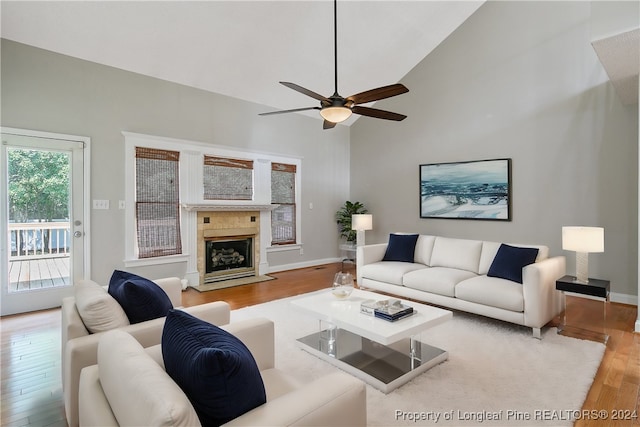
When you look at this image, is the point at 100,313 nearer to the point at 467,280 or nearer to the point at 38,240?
the point at 38,240

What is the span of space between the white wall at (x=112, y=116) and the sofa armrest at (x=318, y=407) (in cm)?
431

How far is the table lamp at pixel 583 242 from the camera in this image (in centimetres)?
330

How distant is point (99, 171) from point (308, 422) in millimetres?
4545

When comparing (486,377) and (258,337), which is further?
(486,377)

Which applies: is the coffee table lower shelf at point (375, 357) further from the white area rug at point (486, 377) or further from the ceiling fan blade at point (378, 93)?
the ceiling fan blade at point (378, 93)

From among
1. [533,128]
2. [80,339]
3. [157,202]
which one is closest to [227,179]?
[157,202]

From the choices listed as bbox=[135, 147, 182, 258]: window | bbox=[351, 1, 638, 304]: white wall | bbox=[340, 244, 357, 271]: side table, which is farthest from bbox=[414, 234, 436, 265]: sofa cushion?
bbox=[135, 147, 182, 258]: window

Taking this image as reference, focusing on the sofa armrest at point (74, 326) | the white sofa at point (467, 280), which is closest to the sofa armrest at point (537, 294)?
the white sofa at point (467, 280)

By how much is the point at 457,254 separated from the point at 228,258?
356cm

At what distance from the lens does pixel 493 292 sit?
3434 millimetres

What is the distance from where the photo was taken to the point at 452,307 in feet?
12.5

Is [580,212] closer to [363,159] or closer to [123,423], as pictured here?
[363,159]

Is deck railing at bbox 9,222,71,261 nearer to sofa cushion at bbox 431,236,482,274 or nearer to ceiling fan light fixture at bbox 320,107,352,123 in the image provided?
ceiling fan light fixture at bbox 320,107,352,123

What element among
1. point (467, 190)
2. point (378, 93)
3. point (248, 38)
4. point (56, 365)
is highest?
point (248, 38)
